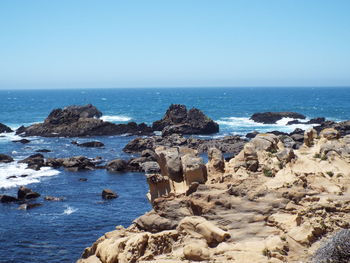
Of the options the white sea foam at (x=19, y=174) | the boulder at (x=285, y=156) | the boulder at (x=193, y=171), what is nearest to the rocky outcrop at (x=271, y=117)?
the white sea foam at (x=19, y=174)

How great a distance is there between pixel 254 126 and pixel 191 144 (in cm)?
3064

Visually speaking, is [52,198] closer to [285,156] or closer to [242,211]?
[285,156]

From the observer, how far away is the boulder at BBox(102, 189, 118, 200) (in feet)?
153

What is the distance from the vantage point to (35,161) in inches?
2484

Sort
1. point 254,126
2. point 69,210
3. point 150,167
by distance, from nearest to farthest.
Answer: point 69,210 < point 150,167 < point 254,126

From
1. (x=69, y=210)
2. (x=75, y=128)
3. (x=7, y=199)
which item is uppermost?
(x=75, y=128)

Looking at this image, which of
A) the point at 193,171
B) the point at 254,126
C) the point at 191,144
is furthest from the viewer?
the point at 254,126

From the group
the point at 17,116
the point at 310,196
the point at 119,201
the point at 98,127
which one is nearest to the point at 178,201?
the point at 310,196

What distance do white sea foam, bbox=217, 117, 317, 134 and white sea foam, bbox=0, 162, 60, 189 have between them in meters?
47.2

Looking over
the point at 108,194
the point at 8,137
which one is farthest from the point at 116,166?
the point at 8,137

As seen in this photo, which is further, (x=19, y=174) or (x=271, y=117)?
(x=271, y=117)

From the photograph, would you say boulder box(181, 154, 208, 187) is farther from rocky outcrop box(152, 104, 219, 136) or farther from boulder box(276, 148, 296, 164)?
rocky outcrop box(152, 104, 219, 136)

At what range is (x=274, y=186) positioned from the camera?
20.6 meters

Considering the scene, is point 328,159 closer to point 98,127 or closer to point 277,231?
point 277,231
